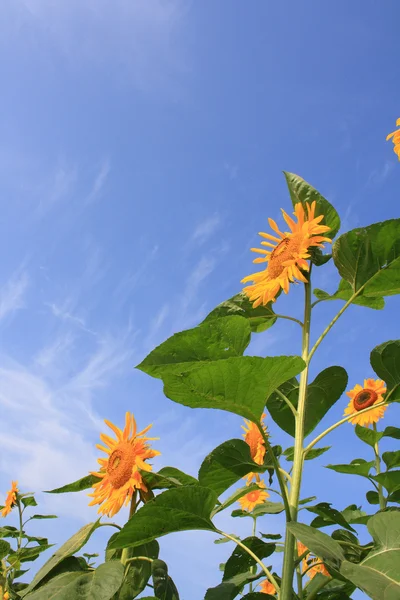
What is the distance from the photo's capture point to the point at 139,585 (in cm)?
228

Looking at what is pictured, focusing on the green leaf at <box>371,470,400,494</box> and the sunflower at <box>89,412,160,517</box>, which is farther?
the green leaf at <box>371,470,400,494</box>

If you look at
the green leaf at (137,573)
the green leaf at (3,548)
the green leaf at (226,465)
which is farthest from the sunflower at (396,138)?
the green leaf at (3,548)

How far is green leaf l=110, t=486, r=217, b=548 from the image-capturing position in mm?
1923

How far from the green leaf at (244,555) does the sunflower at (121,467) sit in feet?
1.85

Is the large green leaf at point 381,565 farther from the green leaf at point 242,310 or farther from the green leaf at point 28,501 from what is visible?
the green leaf at point 28,501

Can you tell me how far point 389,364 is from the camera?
7.87 ft

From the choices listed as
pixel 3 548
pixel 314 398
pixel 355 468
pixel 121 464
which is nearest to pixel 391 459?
pixel 355 468

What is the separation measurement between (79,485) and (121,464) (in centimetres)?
27

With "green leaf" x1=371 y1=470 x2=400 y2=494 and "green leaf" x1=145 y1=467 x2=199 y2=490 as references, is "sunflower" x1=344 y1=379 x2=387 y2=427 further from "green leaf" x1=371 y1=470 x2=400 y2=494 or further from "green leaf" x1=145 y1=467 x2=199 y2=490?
"green leaf" x1=145 y1=467 x2=199 y2=490

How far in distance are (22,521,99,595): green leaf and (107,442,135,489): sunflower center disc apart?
0.21 metres

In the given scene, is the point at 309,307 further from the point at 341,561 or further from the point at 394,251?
the point at 341,561

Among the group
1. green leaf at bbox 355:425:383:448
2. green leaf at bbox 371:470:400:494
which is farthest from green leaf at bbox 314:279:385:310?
green leaf at bbox 355:425:383:448

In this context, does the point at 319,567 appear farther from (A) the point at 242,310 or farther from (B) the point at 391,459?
(A) the point at 242,310

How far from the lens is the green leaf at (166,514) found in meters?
1.92
